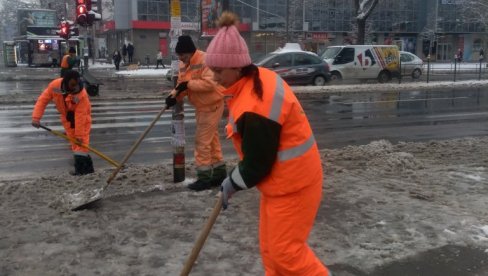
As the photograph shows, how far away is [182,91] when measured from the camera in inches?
227

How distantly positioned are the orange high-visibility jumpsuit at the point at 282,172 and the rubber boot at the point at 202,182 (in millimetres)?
3042

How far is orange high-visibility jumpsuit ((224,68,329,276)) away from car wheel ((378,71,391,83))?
23.3 m

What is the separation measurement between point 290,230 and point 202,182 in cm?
319

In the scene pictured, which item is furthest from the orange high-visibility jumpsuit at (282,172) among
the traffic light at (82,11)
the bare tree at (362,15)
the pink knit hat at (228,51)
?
the bare tree at (362,15)

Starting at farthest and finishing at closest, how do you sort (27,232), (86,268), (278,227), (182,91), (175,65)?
(175,65) < (182,91) < (27,232) < (86,268) < (278,227)

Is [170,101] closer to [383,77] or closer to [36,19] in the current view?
[383,77]

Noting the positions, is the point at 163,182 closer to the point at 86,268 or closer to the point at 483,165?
the point at 86,268

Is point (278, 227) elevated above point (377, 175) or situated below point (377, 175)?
above

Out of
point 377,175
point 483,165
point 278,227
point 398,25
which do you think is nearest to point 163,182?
point 377,175

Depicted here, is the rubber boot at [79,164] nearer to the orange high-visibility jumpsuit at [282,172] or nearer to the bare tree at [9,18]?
the orange high-visibility jumpsuit at [282,172]

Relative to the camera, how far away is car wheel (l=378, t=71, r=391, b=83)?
25.2 m

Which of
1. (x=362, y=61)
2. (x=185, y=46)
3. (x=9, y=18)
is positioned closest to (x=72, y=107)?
(x=185, y=46)

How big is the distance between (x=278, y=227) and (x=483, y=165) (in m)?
5.30

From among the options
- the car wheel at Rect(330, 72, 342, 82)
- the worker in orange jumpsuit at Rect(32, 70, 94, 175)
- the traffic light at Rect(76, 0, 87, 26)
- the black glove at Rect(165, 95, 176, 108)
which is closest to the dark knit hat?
the black glove at Rect(165, 95, 176, 108)
